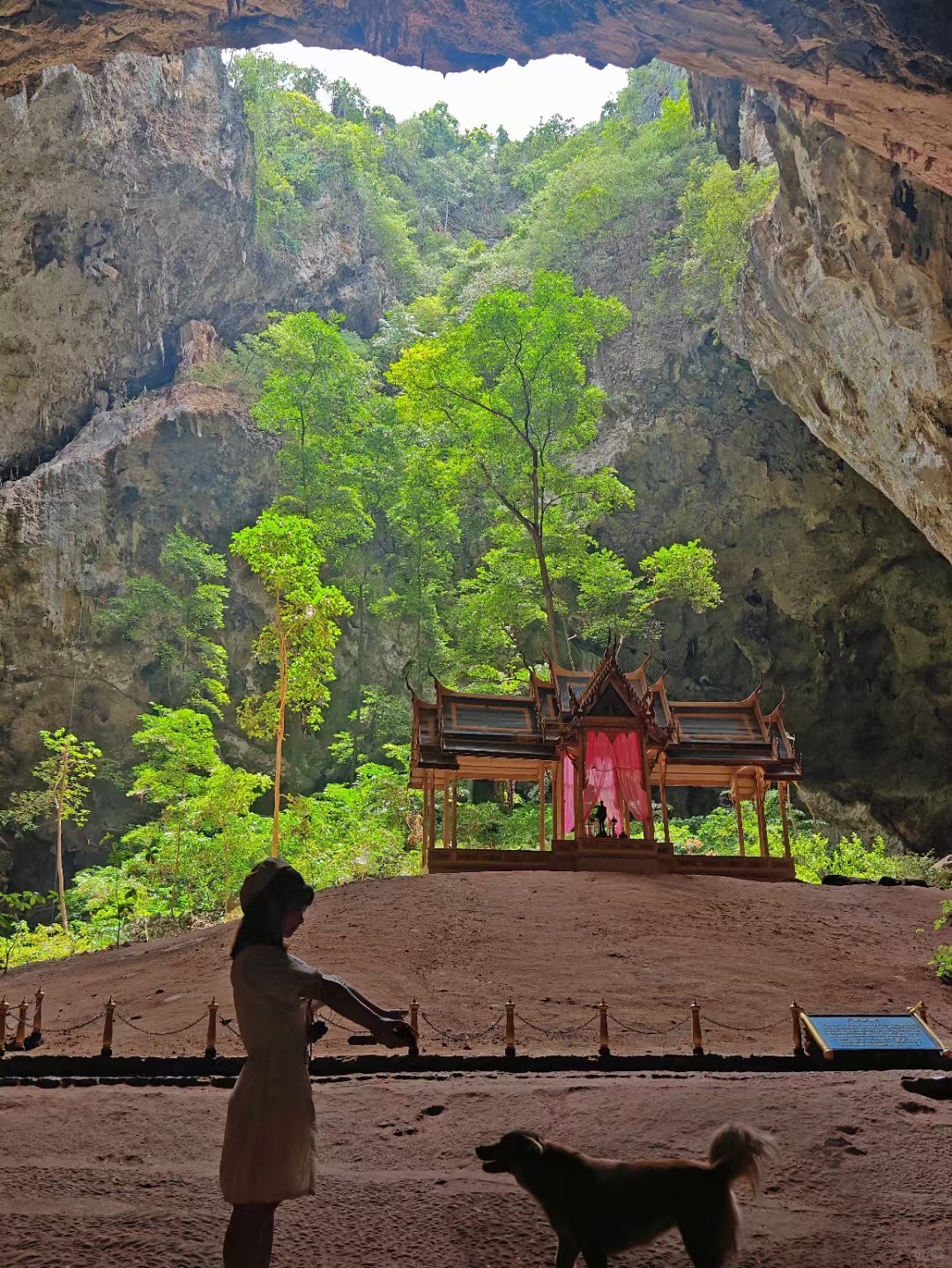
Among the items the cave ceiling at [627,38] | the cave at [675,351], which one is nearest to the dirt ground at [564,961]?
the cave at [675,351]

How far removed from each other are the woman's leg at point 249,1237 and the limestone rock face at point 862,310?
484 inches

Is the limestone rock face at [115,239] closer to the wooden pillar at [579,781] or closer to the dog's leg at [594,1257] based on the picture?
the wooden pillar at [579,781]

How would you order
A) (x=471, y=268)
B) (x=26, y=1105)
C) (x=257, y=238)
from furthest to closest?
(x=471, y=268), (x=257, y=238), (x=26, y=1105)

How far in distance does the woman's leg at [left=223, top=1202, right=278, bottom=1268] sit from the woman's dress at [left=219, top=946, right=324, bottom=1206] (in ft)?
0.15

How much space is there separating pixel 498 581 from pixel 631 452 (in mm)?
6772

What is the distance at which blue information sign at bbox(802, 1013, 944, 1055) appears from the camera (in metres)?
6.34

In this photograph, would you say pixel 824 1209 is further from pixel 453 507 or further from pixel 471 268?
pixel 471 268

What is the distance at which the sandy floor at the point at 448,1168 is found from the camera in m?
3.68

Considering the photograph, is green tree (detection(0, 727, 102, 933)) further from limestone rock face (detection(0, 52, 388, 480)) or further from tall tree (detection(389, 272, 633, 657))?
tall tree (detection(389, 272, 633, 657))

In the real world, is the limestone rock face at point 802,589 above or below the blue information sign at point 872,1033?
above

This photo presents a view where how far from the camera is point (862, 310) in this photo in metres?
15.5

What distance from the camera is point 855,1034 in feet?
21.3

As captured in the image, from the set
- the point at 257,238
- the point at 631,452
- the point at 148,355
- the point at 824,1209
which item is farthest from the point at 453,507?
the point at 824,1209

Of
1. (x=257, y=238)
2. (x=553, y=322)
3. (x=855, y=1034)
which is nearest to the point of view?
(x=855, y=1034)
